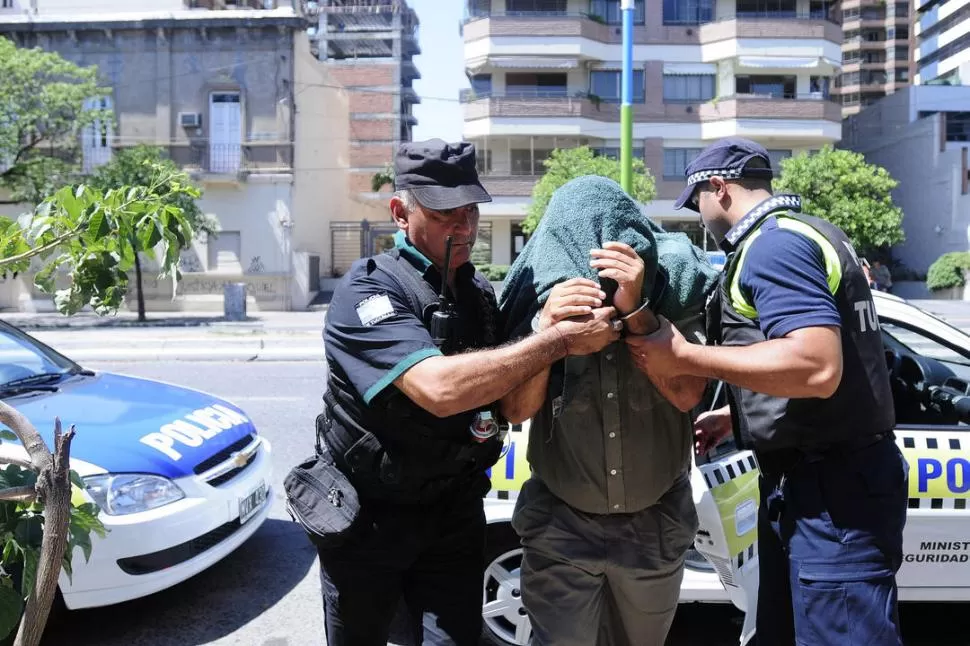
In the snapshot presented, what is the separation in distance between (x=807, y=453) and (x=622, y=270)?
796 mm

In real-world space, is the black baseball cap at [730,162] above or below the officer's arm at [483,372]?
above

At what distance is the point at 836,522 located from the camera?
2270 mm

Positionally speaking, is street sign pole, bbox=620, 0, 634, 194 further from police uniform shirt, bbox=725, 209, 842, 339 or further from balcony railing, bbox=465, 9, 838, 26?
balcony railing, bbox=465, 9, 838, 26

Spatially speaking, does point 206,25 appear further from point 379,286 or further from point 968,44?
point 968,44

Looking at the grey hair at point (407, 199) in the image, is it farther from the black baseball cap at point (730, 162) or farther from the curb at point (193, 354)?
the curb at point (193, 354)

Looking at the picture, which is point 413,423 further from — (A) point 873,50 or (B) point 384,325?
(A) point 873,50

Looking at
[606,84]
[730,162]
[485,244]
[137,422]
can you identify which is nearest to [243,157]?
[485,244]

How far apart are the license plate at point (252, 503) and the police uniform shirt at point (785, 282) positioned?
312cm

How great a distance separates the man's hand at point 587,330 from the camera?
2.08 meters

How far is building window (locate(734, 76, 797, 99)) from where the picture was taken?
37609 millimetres

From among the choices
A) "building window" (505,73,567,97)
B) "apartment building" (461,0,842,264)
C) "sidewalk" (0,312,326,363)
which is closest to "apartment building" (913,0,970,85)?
"apartment building" (461,0,842,264)

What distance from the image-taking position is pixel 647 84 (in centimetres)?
3769

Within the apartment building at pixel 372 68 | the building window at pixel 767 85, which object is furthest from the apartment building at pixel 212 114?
the building window at pixel 767 85

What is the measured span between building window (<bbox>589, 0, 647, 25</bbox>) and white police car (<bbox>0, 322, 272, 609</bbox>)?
1431 inches
